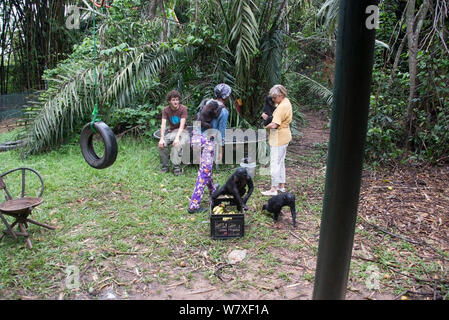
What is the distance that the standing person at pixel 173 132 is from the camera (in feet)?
17.8

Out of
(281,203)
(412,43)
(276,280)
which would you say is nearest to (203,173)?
(281,203)

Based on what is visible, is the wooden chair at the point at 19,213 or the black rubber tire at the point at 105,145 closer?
the black rubber tire at the point at 105,145

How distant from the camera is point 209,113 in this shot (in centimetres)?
494

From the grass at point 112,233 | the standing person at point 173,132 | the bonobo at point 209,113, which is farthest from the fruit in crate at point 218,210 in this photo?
the standing person at point 173,132

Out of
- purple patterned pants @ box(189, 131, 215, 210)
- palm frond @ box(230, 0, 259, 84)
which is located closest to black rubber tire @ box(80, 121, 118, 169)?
purple patterned pants @ box(189, 131, 215, 210)

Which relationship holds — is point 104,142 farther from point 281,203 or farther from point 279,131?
point 279,131

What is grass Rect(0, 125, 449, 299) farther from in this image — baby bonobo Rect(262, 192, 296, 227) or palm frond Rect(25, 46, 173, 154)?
palm frond Rect(25, 46, 173, 154)

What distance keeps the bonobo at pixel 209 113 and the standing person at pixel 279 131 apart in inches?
30.6

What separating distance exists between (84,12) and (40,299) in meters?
9.66

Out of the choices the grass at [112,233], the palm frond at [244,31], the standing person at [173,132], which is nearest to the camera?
the grass at [112,233]

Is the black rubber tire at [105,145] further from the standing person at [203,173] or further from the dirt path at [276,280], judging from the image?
the standing person at [203,173]

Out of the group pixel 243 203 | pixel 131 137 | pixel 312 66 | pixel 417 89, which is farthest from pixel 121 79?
pixel 312 66

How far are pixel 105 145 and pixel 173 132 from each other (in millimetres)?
2527

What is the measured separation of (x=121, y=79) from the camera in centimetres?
636
